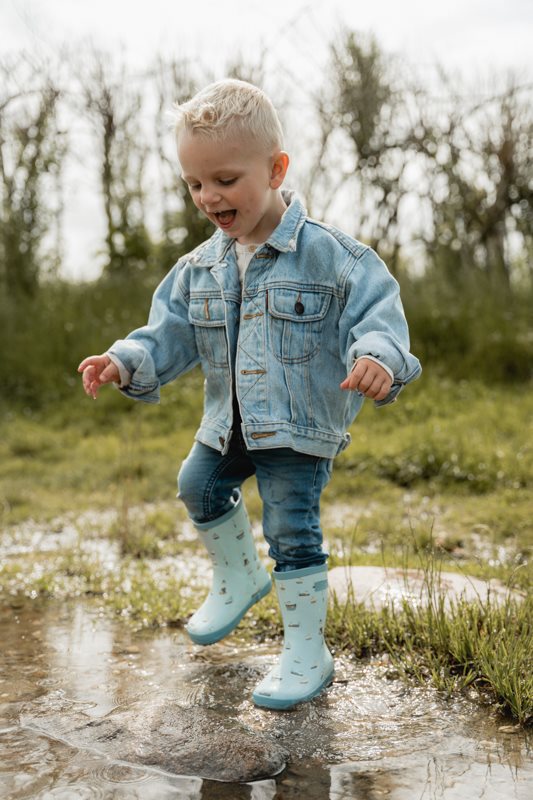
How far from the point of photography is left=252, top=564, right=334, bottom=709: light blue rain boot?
259 centimetres

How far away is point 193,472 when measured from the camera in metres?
2.86

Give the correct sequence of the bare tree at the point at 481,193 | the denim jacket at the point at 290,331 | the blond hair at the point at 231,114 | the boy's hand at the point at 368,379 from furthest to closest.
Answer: the bare tree at the point at 481,193, the denim jacket at the point at 290,331, the blond hair at the point at 231,114, the boy's hand at the point at 368,379

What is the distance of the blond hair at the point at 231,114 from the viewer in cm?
247

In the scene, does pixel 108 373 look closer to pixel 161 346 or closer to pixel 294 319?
pixel 161 346

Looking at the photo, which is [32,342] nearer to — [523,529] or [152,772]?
[523,529]

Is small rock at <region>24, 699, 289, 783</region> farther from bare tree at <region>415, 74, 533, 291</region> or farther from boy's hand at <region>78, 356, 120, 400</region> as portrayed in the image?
bare tree at <region>415, 74, 533, 291</region>

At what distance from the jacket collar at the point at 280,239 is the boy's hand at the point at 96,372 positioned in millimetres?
437

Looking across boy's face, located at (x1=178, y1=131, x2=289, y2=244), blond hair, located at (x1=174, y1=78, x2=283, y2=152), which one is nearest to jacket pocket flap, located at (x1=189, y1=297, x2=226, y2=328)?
boy's face, located at (x1=178, y1=131, x2=289, y2=244)

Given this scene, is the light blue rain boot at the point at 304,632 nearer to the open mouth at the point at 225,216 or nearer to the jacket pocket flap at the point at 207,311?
the jacket pocket flap at the point at 207,311

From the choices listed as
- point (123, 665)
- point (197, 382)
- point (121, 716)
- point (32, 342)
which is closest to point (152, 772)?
point (121, 716)

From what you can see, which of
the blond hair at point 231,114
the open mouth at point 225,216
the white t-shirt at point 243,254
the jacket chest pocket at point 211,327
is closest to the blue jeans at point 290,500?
the jacket chest pocket at point 211,327

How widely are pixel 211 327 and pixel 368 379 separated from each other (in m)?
0.66

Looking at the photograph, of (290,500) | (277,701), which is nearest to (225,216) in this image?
(290,500)

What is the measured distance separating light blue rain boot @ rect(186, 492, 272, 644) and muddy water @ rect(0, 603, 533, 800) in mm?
141
